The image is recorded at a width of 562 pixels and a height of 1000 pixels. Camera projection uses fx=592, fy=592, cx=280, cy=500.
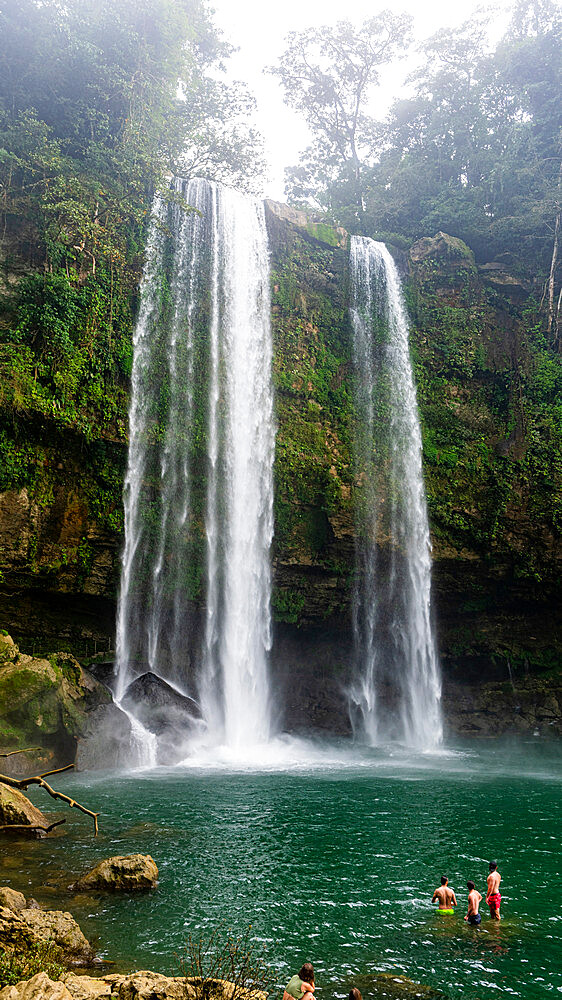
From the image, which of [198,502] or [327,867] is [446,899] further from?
[198,502]

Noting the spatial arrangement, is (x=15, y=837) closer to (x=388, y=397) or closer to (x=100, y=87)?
(x=388, y=397)

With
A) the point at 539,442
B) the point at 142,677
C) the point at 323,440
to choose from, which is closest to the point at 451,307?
the point at 539,442

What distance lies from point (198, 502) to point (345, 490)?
495cm

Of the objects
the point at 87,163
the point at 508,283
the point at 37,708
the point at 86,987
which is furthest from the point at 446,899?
the point at 508,283

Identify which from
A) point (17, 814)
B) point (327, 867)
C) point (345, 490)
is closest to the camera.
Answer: point (327, 867)

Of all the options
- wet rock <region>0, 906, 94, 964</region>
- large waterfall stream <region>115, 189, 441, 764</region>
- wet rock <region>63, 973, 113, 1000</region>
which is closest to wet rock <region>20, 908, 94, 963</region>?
wet rock <region>0, 906, 94, 964</region>

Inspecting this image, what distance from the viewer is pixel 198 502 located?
1902cm

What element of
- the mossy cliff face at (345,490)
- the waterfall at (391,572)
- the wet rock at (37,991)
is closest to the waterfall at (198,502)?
the mossy cliff face at (345,490)

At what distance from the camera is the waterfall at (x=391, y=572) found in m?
20.1

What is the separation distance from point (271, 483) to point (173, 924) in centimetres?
1451

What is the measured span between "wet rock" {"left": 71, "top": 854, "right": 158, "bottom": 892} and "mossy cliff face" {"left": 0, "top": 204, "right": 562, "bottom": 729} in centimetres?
1079

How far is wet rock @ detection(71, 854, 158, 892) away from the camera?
6852 mm

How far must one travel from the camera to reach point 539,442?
21.3 meters

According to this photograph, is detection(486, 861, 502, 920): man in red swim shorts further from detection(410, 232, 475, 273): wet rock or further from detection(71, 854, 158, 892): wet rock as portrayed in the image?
detection(410, 232, 475, 273): wet rock
